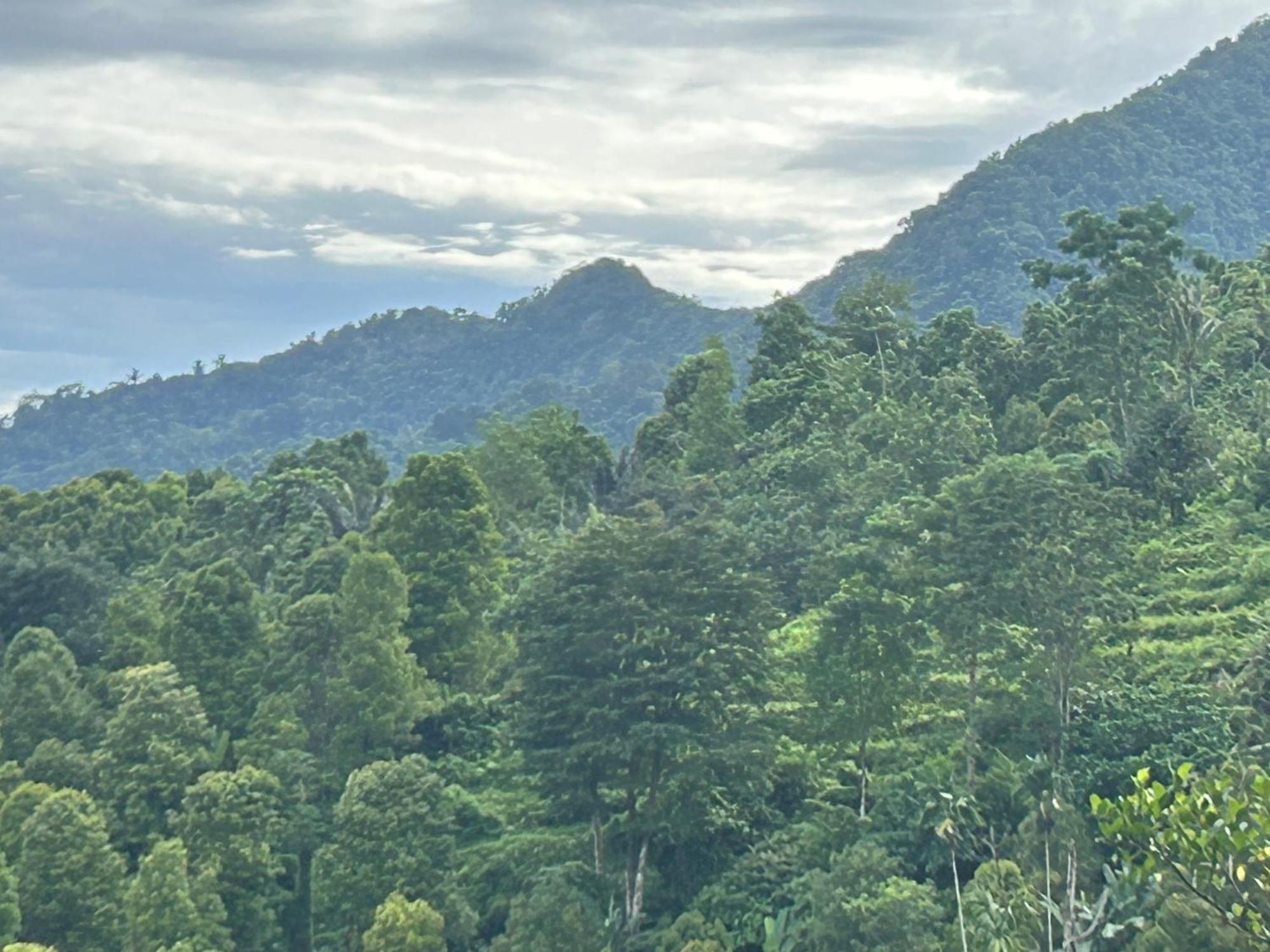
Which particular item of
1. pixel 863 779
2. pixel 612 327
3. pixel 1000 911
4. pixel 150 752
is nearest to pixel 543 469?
pixel 150 752

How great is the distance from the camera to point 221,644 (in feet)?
118

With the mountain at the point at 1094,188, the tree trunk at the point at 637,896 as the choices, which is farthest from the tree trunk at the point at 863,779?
the mountain at the point at 1094,188

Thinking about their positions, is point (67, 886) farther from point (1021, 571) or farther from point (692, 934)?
point (1021, 571)

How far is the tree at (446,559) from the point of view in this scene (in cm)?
3794

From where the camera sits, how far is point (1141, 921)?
56.0 ft

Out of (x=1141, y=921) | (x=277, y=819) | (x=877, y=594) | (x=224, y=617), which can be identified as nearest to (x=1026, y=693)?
(x=877, y=594)

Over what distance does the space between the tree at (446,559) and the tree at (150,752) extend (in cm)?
651

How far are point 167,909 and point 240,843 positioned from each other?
105 inches

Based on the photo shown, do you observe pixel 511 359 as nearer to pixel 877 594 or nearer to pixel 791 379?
pixel 791 379

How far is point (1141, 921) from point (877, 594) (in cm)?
1061

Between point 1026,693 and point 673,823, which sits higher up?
point 1026,693

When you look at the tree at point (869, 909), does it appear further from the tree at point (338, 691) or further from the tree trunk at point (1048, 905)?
the tree at point (338, 691)

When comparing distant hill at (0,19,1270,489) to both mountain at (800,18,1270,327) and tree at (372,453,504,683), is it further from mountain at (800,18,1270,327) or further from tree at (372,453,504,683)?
tree at (372,453,504,683)

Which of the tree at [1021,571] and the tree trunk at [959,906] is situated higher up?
the tree at [1021,571]
